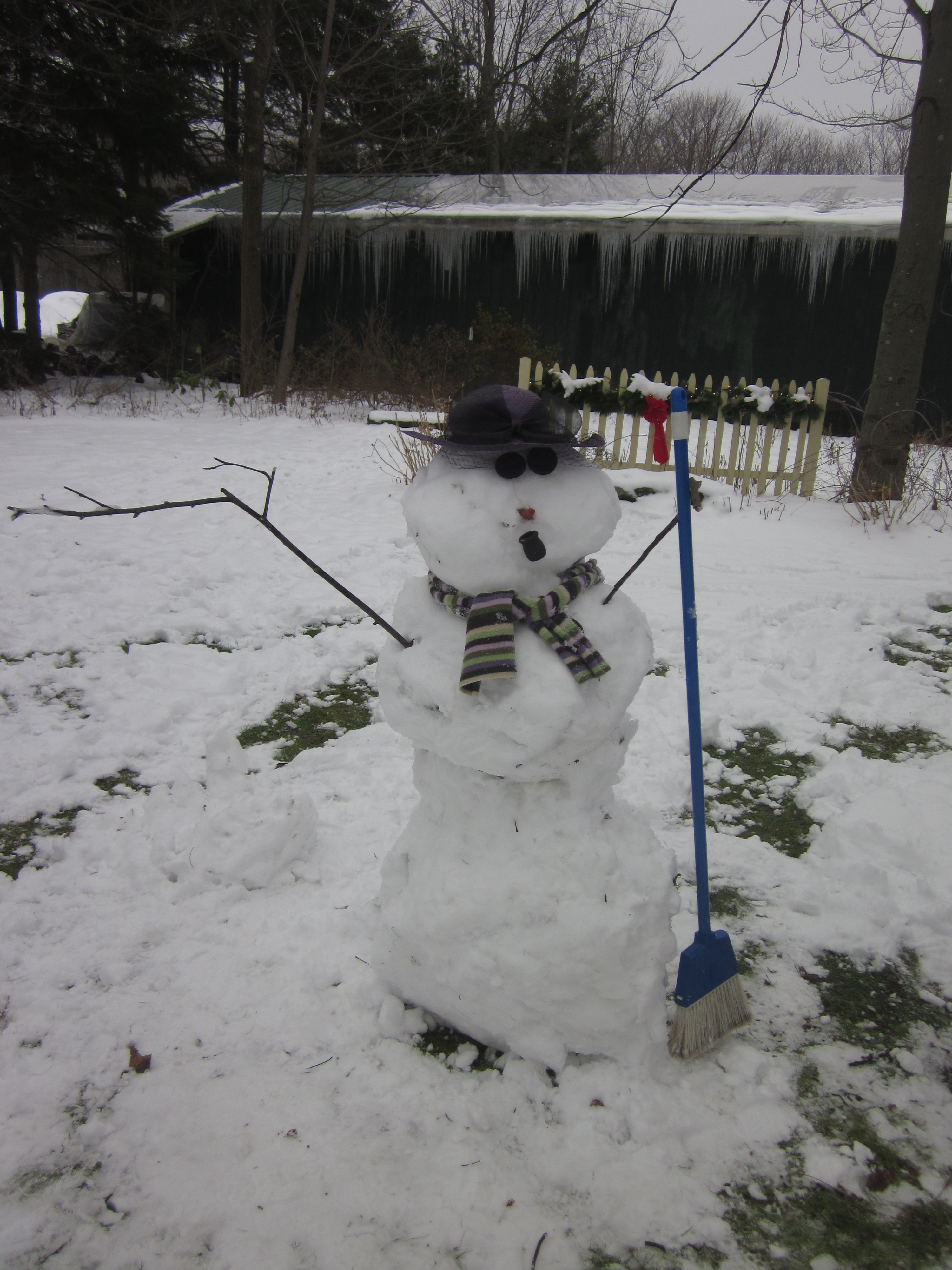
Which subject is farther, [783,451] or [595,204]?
[595,204]

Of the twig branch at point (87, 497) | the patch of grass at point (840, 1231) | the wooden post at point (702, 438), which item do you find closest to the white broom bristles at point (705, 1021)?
the patch of grass at point (840, 1231)

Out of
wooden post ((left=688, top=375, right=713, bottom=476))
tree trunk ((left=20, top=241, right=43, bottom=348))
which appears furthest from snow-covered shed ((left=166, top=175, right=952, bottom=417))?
wooden post ((left=688, top=375, right=713, bottom=476))

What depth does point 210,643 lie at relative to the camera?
14.0 feet

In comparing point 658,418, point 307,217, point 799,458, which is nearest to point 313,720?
point 658,418

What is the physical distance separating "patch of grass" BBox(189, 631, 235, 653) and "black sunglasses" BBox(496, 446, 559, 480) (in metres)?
2.81

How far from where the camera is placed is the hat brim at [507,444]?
1726 mm

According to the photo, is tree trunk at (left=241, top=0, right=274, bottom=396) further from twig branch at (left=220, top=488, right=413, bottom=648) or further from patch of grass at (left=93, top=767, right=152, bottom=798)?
twig branch at (left=220, top=488, right=413, bottom=648)

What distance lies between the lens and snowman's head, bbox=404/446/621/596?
174cm

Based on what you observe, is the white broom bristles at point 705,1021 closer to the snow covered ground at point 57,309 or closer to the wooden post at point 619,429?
the wooden post at point 619,429

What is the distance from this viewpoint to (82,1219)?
1581 mm

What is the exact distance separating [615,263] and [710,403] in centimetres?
635

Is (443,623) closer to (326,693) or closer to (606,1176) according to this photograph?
(606,1176)

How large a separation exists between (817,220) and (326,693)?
11.4m

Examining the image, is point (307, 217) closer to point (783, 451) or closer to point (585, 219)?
point (585, 219)
